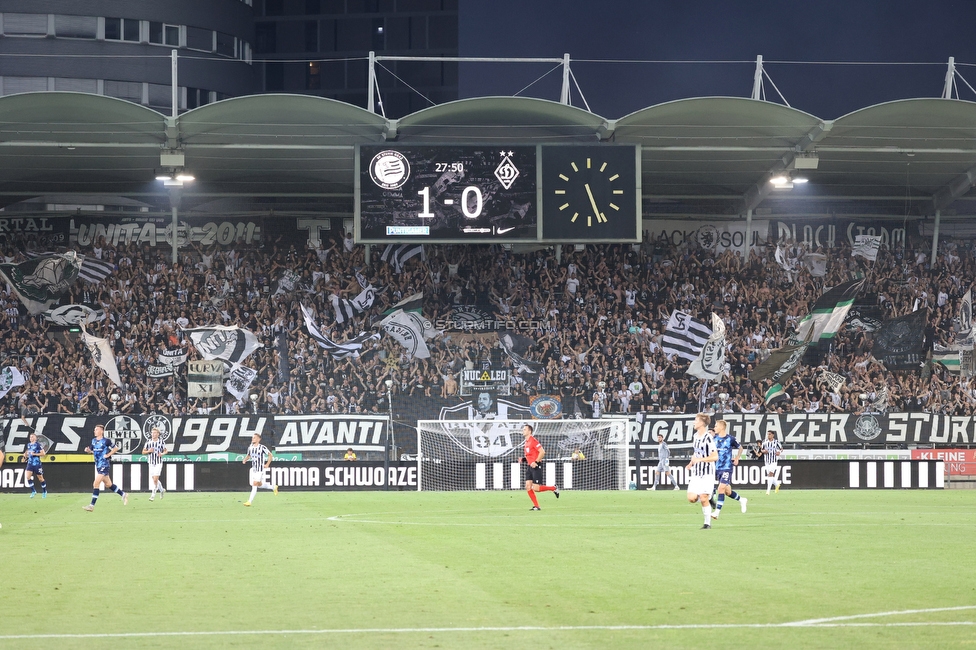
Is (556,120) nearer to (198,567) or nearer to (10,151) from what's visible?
(10,151)

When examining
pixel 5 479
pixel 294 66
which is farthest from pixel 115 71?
pixel 5 479

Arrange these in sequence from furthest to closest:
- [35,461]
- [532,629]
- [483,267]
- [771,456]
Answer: [483,267], [771,456], [35,461], [532,629]

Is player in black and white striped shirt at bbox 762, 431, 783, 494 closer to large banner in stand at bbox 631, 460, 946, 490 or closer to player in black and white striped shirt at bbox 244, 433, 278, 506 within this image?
large banner in stand at bbox 631, 460, 946, 490

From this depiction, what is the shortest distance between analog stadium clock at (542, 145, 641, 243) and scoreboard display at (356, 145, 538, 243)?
1.82 feet

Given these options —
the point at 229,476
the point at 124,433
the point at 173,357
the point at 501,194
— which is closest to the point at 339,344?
the point at 173,357

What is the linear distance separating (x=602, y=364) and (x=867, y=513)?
18.1 m

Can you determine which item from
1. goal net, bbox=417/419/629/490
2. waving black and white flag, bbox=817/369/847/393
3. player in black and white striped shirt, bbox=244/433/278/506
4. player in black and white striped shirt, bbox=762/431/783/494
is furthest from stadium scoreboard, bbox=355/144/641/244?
waving black and white flag, bbox=817/369/847/393

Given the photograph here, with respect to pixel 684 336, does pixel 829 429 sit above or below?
below

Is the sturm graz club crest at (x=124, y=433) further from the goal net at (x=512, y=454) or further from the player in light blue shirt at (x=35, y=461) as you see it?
the goal net at (x=512, y=454)

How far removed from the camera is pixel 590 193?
115 ft

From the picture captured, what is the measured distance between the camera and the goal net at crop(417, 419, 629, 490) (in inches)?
1455

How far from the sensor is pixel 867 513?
81.8 feet

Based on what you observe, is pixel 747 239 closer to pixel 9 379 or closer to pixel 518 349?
pixel 518 349

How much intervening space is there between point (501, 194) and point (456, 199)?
4.57 feet
